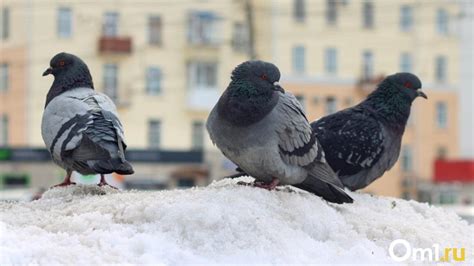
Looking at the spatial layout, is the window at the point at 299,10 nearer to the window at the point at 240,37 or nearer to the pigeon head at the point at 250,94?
the window at the point at 240,37

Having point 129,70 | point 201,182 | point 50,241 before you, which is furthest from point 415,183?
point 50,241

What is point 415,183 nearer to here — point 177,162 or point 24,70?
point 177,162

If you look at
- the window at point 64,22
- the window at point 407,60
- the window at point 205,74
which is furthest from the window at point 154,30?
the window at point 407,60

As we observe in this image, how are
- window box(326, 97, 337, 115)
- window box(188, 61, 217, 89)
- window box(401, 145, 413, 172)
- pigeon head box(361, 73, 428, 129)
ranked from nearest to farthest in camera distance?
pigeon head box(361, 73, 428, 129) < window box(188, 61, 217, 89) < window box(326, 97, 337, 115) < window box(401, 145, 413, 172)

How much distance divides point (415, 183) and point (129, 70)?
13797 mm

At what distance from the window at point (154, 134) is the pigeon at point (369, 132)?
33.5 meters

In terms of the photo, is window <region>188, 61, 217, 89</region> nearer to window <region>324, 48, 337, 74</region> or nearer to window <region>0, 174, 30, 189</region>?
window <region>324, 48, 337, 74</region>

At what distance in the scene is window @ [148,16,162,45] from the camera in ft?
132

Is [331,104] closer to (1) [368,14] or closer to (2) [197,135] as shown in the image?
(1) [368,14]

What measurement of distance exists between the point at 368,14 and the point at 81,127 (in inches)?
1512

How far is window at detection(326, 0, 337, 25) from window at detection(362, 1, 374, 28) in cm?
131

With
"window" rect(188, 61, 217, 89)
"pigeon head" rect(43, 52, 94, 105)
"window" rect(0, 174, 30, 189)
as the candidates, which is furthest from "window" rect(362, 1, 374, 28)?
"pigeon head" rect(43, 52, 94, 105)

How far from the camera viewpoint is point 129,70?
4047cm

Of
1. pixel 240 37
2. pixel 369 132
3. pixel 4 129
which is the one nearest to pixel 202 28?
pixel 240 37
